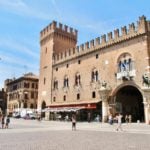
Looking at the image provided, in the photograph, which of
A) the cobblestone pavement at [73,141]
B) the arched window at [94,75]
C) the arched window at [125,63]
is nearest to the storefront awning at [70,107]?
the arched window at [94,75]

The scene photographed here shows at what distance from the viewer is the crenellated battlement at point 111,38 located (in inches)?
1043

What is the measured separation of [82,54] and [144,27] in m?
10.2

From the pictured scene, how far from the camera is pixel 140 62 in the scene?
26031mm

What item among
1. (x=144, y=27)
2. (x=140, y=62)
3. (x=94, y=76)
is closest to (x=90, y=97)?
(x=94, y=76)

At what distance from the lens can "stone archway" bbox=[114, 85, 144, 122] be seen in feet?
96.2

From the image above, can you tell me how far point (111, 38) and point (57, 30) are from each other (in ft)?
44.9

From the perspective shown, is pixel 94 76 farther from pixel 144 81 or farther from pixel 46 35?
pixel 46 35

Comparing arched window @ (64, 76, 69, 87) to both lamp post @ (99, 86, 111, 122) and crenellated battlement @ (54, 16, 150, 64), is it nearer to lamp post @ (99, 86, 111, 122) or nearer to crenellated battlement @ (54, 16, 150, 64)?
crenellated battlement @ (54, 16, 150, 64)

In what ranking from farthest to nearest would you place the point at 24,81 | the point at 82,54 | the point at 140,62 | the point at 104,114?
1. the point at 24,81
2. the point at 82,54
3. the point at 104,114
4. the point at 140,62

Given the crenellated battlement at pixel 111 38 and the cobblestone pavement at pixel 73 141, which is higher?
the crenellated battlement at pixel 111 38

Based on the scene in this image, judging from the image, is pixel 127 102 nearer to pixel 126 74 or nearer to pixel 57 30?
pixel 126 74

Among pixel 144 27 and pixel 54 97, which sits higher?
pixel 144 27

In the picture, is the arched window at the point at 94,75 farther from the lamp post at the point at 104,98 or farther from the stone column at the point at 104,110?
the stone column at the point at 104,110

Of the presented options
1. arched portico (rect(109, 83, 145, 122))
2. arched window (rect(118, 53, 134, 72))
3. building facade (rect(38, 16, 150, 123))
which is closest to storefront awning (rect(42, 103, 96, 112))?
building facade (rect(38, 16, 150, 123))
